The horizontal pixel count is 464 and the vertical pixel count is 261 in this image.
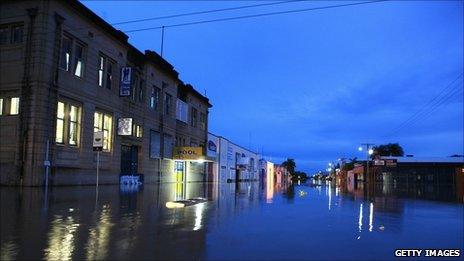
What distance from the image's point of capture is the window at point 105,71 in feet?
117

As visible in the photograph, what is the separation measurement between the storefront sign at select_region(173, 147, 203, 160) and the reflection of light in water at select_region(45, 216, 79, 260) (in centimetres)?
3815

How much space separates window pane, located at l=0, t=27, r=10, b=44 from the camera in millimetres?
29547

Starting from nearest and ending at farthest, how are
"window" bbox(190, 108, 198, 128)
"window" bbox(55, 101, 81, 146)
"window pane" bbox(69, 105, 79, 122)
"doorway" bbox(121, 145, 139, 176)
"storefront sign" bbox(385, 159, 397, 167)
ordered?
"window" bbox(55, 101, 81, 146), "window pane" bbox(69, 105, 79, 122), "doorway" bbox(121, 145, 139, 176), "window" bbox(190, 108, 198, 128), "storefront sign" bbox(385, 159, 397, 167)

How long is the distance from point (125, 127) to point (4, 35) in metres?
11.2

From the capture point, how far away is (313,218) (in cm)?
1534

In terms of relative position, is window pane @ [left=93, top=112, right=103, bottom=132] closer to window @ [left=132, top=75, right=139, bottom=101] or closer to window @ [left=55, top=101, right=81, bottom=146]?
window @ [left=55, top=101, right=81, bottom=146]

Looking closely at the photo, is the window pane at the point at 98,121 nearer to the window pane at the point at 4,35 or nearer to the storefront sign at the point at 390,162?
the window pane at the point at 4,35

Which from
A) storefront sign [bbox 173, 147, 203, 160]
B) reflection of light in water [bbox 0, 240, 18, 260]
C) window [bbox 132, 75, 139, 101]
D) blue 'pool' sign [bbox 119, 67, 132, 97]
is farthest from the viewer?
storefront sign [bbox 173, 147, 203, 160]

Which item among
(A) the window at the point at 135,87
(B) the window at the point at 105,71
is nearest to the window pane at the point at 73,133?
(B) the window at the point at 105,71

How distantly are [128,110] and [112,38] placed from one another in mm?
6693

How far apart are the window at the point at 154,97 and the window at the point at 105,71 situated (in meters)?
9.66

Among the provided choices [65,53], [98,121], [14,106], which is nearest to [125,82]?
[98,121]

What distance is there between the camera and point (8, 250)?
7930mm

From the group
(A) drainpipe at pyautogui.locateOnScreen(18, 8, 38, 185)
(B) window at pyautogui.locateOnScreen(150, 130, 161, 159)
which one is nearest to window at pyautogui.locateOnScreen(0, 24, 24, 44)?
(A) drainpipe at pyautogui.locateOnScreen(18, 8, 38, 185)
